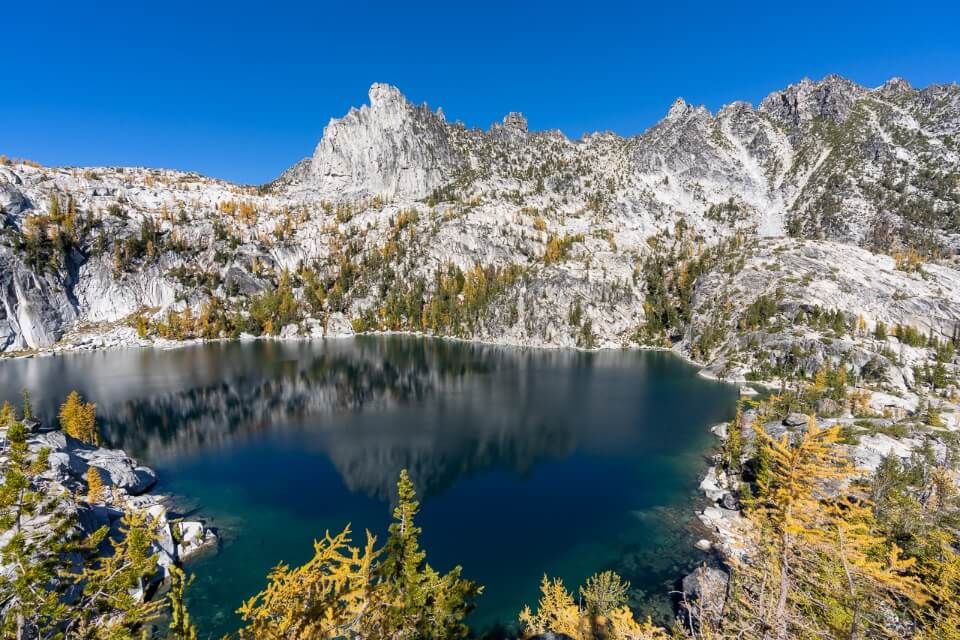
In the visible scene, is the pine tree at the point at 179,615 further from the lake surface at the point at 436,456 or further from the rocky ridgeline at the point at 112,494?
the rocky ridgeline at the point at 112,494

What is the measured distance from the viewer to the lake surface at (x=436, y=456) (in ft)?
121

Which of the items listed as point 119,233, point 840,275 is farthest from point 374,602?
point 119,233

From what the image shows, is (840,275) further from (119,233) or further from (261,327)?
(119,233)

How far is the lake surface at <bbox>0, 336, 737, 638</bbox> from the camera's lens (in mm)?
36875

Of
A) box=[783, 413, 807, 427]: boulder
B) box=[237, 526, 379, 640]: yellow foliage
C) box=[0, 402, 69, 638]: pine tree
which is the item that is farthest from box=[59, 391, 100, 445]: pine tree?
box=[783, 413, 807, 427]: boulder

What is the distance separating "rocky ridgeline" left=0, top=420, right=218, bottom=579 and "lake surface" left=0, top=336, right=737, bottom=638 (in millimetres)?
2131

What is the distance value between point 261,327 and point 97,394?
8802 cm

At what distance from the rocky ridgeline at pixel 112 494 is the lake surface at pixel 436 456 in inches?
83.9

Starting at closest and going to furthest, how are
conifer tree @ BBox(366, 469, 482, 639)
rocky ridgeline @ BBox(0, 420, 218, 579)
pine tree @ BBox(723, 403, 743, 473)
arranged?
conifer tree @ BBox(366, 469, 482, 639)
rocky ridgeline @ BBox(0, 420, 218, 579)
pine tree @ BBox(723, 403, 743, 473)

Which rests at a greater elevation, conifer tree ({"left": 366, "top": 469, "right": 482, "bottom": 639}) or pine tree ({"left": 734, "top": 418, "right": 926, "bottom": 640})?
pine tree ({"left": 734, "top": 418, "right": 926, "bottom": 640})

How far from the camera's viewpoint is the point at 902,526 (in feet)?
94.8

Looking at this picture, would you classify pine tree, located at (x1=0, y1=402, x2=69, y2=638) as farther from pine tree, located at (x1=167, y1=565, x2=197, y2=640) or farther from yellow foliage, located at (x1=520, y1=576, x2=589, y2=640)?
yellow foliage, located at (x1=520, y1=576, x2=589, y2=640)

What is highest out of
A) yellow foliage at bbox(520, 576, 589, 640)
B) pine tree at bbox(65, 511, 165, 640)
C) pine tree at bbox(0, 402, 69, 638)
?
pine tree at bbox(0, 402, 69, 638)

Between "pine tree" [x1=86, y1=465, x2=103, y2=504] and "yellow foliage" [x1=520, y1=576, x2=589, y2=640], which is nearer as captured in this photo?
"yellow foliage" [x1=520, y1=576, x2=589, y2=640]
